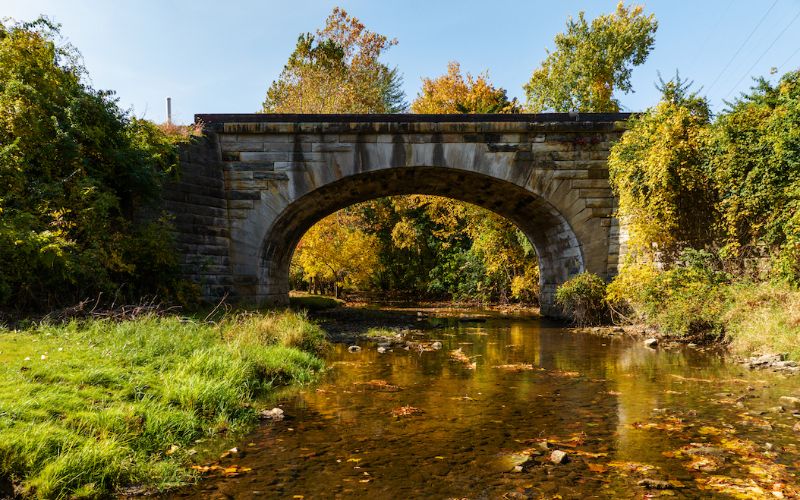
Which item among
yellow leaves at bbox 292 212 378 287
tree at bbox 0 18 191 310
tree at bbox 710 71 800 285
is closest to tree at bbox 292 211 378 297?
yellow leaves at bbox 292 212 378 287

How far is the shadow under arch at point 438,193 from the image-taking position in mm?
15125

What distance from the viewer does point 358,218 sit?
2848 centimetres

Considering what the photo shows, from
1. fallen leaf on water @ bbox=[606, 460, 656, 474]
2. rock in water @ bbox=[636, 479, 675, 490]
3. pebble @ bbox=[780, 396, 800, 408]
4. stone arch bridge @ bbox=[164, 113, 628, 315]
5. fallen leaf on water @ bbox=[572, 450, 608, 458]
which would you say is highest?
stone arch bridge @ bbox=[164, 113, 628, 315]

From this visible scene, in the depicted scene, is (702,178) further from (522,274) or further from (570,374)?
(522,274)

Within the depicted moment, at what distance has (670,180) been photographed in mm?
11883

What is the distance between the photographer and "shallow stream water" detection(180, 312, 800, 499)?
11.8 ft

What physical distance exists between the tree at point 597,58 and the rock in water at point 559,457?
28.2 m

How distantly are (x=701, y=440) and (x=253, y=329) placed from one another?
21.3 ft

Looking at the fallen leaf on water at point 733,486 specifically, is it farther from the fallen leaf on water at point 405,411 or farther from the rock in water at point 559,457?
the fallen leaf on water at point 405,411

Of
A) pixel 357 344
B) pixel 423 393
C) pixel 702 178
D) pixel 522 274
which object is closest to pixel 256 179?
pixel 357 344

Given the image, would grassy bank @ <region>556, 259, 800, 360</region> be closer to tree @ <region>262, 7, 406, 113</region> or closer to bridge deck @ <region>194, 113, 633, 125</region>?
bridge deck @ <region>194, 113, 633, 125</region>

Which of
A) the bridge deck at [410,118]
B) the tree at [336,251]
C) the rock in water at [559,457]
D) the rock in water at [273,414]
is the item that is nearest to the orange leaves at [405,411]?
the rock in water at [273,414]

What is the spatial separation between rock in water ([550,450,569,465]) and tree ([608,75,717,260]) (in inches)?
376

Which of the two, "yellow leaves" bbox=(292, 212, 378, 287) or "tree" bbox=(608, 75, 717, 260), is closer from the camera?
"tree" bbox=(608, 75, 717, 260)
